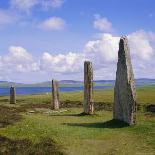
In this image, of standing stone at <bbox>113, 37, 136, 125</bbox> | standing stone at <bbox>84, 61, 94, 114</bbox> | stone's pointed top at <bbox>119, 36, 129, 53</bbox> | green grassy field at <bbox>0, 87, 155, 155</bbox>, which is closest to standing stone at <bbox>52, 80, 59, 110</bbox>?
standing stone at <bbox>84, 61, 94, 114</bbox>

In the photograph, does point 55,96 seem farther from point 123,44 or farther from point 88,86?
point 123,44

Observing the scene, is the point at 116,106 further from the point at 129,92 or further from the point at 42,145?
the point at 42,145

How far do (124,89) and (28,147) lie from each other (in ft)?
39.4

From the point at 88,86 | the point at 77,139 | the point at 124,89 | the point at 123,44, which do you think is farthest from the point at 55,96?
the point at 77,139

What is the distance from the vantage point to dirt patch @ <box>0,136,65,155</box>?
2081 cm

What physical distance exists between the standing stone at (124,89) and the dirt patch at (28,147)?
8.74m

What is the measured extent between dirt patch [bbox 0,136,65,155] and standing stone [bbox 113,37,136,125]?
28.7 feet

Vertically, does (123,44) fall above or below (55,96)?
above

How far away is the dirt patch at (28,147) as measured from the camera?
20.8 metres

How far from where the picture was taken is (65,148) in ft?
74.2

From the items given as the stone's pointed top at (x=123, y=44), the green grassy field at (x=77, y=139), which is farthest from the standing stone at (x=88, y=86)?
the green grassy field at (x=77, y=139)

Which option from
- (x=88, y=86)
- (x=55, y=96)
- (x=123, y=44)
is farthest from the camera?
(x=55, y=96)

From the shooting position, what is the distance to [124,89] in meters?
32.2

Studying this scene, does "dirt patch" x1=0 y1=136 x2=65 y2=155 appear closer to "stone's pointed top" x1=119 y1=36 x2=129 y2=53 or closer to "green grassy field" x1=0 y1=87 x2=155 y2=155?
"green grassy field" x1=0 y1=87 x2=155 y2=155
